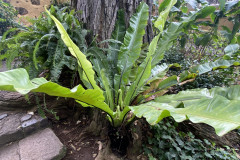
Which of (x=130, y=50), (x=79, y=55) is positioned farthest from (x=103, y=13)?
(x=79, y=55)

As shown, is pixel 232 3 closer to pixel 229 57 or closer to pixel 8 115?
pixel 229 57

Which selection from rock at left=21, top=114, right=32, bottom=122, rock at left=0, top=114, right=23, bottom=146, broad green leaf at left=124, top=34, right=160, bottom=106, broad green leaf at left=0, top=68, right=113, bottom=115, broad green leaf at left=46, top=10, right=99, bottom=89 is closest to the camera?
broad green leaf at left=0, top=68, right=113, bottom=115

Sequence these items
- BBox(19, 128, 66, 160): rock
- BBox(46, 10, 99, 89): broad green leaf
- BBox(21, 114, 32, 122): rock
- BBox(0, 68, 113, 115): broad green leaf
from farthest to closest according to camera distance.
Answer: BBox(21, 114, 32, 122): rock, BBox(19, 128, 66, 160): rock, BBox(46, 10, 99, 89): broad green leaf, BBox(0, 68, 113, 115): broad green leaf

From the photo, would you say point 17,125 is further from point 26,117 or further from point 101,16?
point 101,16

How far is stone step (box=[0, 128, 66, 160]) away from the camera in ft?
3.83

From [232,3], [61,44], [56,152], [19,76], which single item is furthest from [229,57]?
[56,152]

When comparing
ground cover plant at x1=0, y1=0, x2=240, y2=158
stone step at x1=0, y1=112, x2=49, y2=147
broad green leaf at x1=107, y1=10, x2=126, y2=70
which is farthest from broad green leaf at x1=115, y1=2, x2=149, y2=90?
stone step at x1=0, y1=112, x2=49, y2=147

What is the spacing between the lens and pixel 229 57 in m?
1.40

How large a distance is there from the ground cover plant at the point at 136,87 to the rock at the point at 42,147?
57 cm

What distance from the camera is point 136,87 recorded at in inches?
45.0

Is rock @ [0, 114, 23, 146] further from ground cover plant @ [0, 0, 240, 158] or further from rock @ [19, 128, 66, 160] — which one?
ground cover plant @ [0, 0, 240, 158]

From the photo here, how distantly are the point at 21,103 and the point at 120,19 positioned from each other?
147 cm

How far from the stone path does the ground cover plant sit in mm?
631

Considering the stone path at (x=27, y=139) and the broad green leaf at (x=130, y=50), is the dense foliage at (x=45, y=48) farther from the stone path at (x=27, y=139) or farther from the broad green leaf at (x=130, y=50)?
the stone path at (x=27, y=139)
